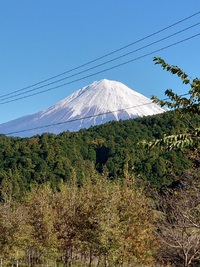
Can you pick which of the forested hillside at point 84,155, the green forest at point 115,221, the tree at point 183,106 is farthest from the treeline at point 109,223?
the forested hillside at point 84,155

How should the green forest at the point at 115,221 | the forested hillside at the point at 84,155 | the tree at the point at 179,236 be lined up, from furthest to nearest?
the forested hillside at the point at 84,155
the tree at the point at 179,236
the green forest at the point at 115,221

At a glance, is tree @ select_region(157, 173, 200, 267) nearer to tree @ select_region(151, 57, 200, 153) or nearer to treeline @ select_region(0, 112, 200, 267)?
treeline @ select_region(0, 112, 200, 267)

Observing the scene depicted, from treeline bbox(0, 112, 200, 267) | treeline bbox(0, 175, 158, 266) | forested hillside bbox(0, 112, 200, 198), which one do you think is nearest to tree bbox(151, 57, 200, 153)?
treeline bbox(0, 112, 200, 267)

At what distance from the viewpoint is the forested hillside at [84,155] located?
51.3 meters

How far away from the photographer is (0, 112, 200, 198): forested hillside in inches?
2020

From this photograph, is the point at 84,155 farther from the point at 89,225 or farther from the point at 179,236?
the point at 179,236

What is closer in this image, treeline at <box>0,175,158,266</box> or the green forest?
the green forest

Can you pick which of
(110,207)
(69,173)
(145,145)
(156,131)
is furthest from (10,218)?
(156,131)

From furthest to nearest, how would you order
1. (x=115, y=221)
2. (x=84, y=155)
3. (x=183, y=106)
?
1. (x=84, y=155)
2. (x=115, y=221)
3. (x=183, y=106)

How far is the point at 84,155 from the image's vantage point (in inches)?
2562

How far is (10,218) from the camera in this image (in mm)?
24750

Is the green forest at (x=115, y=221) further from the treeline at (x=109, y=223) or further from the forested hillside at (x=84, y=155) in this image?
the forested hillside at (x=84, y=155)

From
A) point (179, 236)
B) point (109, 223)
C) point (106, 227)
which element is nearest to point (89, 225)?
point (109, 223)

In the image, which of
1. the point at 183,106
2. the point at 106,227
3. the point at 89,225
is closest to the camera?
the point at 183,106
